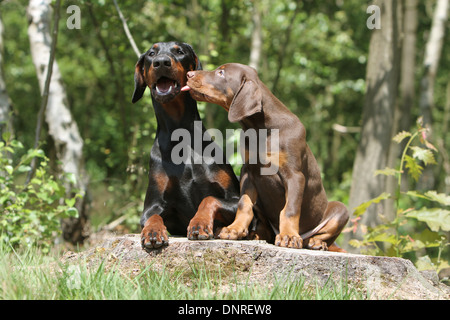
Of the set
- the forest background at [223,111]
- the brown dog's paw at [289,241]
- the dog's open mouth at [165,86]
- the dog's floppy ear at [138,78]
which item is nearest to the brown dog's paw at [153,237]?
the brown dog's paw at [289,241]

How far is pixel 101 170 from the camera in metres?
12.8

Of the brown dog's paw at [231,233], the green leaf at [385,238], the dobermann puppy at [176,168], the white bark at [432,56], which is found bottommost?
the green leaf at [385,238]

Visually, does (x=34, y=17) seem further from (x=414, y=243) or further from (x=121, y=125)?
(x=414, y=243)

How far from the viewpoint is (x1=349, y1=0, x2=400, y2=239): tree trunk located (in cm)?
721

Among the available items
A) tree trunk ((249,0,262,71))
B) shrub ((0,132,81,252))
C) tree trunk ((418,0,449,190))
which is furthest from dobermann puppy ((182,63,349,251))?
tree trunk ((418,0,449,190))

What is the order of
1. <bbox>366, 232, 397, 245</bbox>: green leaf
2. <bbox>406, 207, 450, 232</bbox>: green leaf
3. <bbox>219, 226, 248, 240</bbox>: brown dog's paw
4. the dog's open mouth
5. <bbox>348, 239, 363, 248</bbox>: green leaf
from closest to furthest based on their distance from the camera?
1. <bbox>219, 226, 248, 240</bbox>: brown dog's paw
2. the dog's open mouth
3. <bbox>406, 207, 450, 232</bbox>: green leaf
4. <bbox>366, 232, 397, 245</bbox>: green leaf
5. <bbox>348, 239, 363, 248</bbox>: green leaf

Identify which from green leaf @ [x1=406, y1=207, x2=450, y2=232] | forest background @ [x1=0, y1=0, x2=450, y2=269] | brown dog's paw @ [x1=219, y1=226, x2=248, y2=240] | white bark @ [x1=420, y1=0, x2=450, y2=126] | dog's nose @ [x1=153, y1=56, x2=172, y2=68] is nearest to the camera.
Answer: brown dog's paw @ [x1=219, y1=226, x2=248, y2=240]

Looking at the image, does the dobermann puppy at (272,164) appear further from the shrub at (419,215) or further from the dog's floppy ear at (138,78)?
the shrub at (419,215)

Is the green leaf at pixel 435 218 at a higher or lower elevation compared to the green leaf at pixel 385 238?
higher

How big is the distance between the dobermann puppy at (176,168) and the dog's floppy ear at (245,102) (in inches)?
22.8

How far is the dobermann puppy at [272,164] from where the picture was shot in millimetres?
4040

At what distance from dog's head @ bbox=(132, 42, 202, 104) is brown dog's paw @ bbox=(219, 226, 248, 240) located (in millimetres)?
1219

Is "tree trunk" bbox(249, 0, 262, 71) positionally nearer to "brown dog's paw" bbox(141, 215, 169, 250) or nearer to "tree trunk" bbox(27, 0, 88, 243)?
"tree trunk" bbox(27, 0, 88, 243)

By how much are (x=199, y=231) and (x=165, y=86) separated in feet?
4.41
